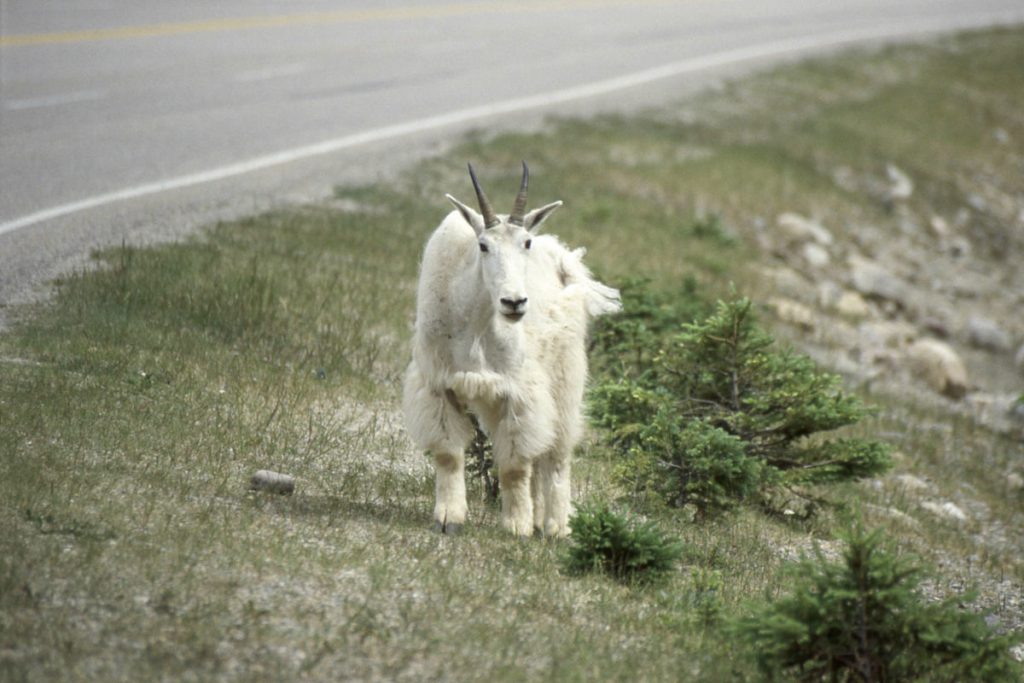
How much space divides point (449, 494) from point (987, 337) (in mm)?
11835

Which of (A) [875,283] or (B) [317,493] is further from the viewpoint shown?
(A) [875,283]

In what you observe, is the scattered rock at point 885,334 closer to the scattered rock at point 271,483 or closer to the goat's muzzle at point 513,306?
the goat's muzzle at point 513,306

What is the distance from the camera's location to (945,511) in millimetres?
11281

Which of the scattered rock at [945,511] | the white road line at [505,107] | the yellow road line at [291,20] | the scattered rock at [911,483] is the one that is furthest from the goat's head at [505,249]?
the yellow road line at [291,20]

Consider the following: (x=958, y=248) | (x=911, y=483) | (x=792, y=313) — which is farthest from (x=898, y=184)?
(x=911, y=483)

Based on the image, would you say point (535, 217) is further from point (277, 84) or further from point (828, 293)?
point (277, 84)

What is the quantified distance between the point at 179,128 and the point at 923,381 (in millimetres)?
9255

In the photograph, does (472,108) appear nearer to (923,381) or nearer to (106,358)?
(923,381)

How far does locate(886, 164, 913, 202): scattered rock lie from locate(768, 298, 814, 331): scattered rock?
19.7ft

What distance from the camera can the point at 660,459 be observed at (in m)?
8.95

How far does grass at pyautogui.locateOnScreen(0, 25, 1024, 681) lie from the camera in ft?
18.9

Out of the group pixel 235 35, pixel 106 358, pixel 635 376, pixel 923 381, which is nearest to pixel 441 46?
pixel 235 35

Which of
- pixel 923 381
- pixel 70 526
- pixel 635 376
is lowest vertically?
pixel 923 381

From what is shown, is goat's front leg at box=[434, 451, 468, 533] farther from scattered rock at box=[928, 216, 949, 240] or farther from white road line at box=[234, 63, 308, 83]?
scattered rock at box=[928, 216, 949, 240]
